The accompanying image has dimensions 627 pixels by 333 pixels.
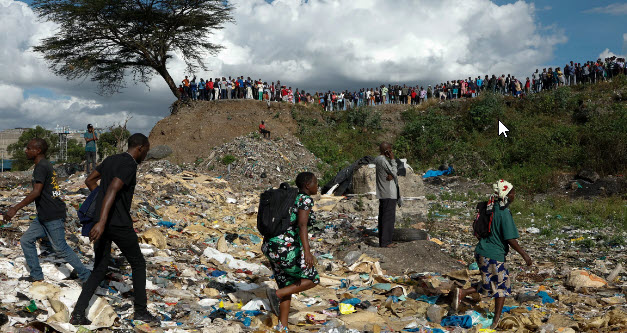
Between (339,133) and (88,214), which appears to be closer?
(88,214)

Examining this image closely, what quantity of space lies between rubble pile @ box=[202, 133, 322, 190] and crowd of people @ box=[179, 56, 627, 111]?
4.20 metres

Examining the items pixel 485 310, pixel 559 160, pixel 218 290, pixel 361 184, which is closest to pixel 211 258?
pixel 218 290

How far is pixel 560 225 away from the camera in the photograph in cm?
895

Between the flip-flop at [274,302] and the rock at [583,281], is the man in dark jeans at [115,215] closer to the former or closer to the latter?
the flip-flop at [274,302]

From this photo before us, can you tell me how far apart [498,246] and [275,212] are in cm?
187

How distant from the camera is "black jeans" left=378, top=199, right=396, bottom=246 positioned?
6120 millimetres

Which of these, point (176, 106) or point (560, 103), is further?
point (176, 106)

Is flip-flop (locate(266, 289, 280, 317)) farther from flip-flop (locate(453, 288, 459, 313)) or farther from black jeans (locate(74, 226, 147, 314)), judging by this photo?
flip-flop (locate(453, 288, 459, 313))

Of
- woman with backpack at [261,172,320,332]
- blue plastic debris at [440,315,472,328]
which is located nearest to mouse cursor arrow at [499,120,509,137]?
blue plastic debris at [440,315,472,328]

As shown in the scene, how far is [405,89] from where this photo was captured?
25.2 metres

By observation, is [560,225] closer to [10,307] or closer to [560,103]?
[10,307]

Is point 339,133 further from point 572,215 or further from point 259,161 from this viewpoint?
point 572,215

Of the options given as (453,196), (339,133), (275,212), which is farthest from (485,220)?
(339,133)

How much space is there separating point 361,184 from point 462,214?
2.41 meters
